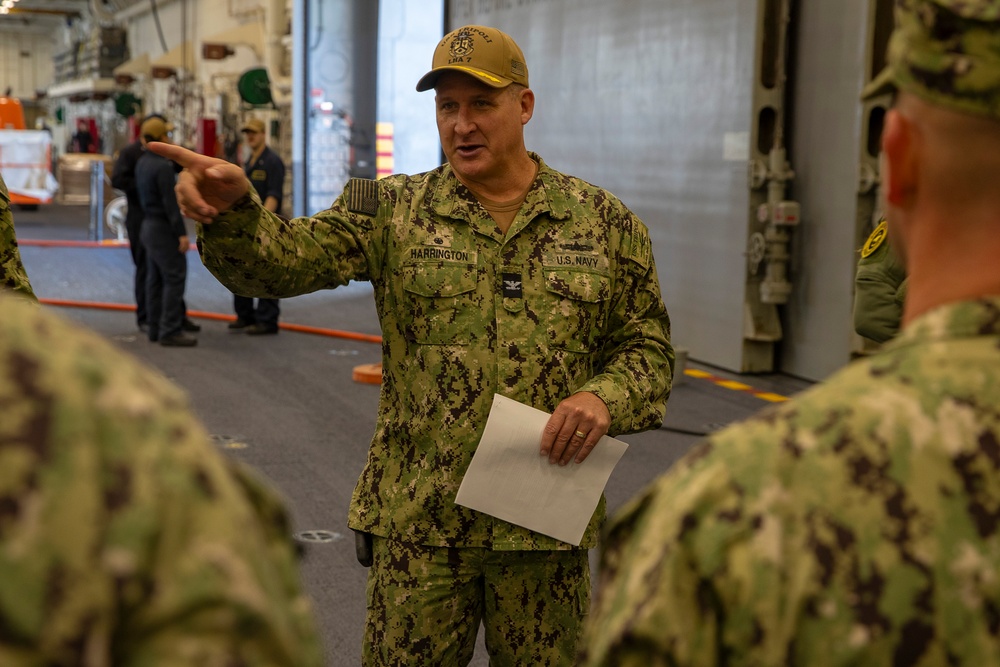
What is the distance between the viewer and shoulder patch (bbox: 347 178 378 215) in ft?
7.75

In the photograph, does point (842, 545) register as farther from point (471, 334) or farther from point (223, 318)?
point (223, 318)

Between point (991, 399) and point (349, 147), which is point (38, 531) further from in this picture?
point (349, 147)

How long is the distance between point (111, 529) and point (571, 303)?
1737 mm

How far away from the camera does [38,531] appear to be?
655 mm

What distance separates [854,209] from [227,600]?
22.0 feet

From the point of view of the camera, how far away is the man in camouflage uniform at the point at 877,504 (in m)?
0.87

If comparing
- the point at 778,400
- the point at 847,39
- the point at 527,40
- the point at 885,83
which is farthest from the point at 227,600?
the point at 527,40

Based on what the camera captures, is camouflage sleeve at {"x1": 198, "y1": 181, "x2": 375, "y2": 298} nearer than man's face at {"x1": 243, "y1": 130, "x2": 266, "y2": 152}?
Yes

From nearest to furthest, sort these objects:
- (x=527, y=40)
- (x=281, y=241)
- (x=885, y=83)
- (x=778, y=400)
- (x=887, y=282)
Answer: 1. (x=885, y=83)
2. (x=281, y=241)
3. (x=887, y=282)
4. (x=778, y=400)
5. (x=527, y=40)

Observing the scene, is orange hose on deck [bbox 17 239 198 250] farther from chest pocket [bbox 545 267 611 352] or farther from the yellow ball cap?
chest pocket [bbox 545 267 611 352]

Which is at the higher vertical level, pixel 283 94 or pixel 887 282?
pixel 283 94

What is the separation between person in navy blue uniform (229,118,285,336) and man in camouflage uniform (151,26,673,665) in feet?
21.0

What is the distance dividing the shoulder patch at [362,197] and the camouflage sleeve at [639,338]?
51 centimetres

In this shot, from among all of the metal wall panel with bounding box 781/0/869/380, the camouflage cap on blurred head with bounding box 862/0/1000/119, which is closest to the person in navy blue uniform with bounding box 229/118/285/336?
the metal wall panel with bounding box 781/0/869/380
